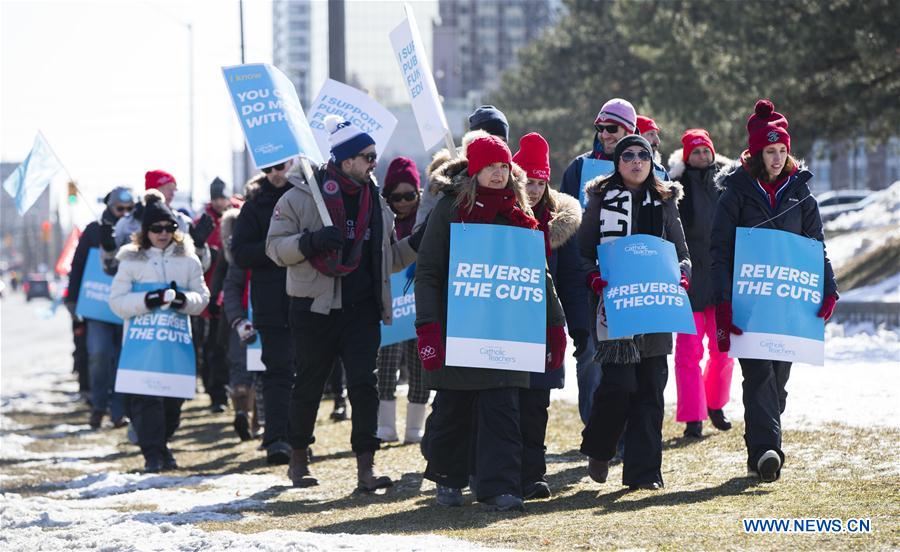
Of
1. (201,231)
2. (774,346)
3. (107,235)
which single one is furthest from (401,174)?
(107,235)

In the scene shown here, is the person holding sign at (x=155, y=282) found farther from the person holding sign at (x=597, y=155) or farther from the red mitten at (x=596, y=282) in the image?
the red mitten at (x=596, y=282)

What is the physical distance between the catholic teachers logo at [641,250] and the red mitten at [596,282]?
0.23 metres

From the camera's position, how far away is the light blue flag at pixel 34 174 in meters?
13.7

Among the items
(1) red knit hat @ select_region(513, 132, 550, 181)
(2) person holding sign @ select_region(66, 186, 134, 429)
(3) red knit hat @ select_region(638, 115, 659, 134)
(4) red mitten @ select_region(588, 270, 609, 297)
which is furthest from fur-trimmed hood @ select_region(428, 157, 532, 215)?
(2) person holding sign @ select_region(66, 186, 134, 429)

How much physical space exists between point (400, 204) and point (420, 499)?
247cm

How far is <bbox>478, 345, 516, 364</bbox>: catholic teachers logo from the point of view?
7.25 meters

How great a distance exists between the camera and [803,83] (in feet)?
75.9

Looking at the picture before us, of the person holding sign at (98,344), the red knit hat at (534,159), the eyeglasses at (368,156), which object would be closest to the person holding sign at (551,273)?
the red knit hat at (534,159)

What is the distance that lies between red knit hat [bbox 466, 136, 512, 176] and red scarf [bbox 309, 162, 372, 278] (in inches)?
52.9

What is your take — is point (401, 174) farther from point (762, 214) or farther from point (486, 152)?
point (762, 214)

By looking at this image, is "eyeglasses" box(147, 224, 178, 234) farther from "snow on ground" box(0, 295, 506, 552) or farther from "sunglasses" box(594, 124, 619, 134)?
"sunglasses" box(594, 124, 619, 134)

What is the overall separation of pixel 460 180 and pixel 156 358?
380cm

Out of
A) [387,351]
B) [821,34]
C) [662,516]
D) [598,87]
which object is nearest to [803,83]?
[821,34]

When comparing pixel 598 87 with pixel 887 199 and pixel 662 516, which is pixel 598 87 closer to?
pixel 887 199
